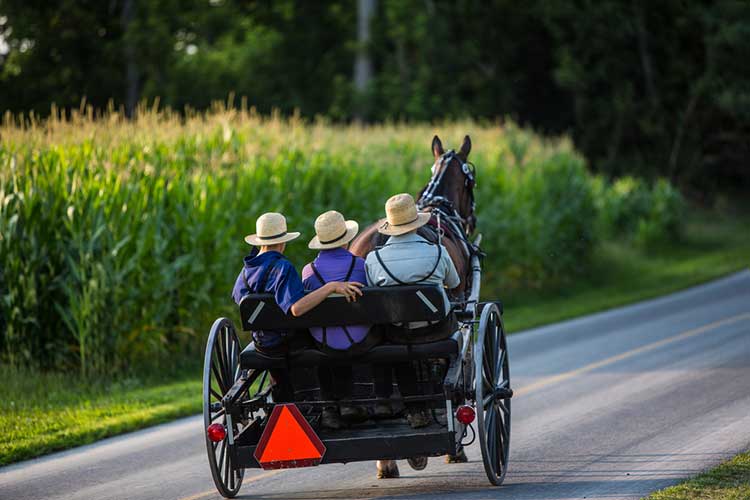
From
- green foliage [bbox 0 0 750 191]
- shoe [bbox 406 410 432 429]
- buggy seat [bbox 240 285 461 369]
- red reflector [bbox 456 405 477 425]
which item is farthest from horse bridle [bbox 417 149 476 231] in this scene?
green foliage [bbox 0 0 750 191]

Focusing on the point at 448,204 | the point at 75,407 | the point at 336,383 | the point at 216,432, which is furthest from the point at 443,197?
the point at 75,407

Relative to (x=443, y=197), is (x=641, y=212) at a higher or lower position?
lower

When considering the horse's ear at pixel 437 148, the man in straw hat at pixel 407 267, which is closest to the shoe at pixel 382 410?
the man in straw hat at pixel 407 267

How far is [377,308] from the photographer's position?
8.02m

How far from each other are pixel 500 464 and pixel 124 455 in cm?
355

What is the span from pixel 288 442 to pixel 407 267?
1.47 m

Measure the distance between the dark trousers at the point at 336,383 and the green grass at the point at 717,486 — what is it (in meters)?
2.11

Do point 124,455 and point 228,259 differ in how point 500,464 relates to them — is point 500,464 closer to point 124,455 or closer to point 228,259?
point 124,455

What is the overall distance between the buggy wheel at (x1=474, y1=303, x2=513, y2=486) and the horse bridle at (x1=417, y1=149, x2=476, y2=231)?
1.77 m

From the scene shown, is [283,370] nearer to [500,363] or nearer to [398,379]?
[398,379]

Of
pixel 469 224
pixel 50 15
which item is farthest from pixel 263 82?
pixel 469 224

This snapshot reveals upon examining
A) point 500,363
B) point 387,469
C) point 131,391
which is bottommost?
point 131,391

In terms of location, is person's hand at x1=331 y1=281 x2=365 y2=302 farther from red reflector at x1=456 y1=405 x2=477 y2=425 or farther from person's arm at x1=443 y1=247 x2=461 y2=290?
red reflector at x1=456 y1=405 x2=477 y2=425

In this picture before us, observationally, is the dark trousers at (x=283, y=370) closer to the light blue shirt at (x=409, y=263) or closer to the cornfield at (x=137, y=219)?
the light blue shirt at (x=409, y=263)
